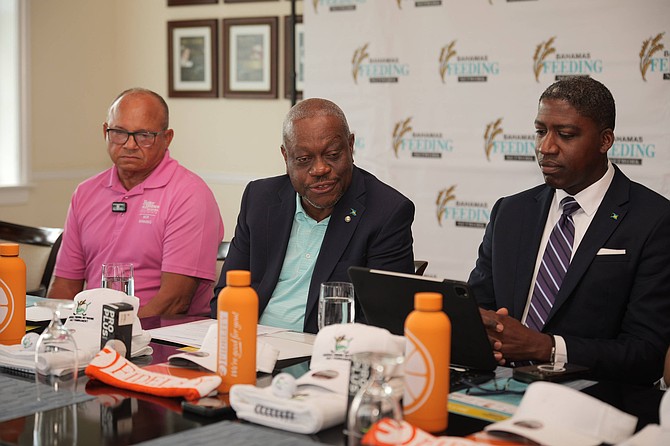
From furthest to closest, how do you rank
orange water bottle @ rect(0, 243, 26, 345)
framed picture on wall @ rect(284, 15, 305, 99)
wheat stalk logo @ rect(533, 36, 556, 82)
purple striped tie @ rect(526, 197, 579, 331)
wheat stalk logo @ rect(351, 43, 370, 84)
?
framed picture on wall @ rect(284, 15, 305, 99), wheat stalk logo @ rect(351, 43, 370, 84), wheat stalk logo @ rect(533, 36, 556, 82), purple striped tie @ rect(526, 197, 579, 331), orange water bottle @ rect(0, 243, 26, 345)

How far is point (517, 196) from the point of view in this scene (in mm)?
2916

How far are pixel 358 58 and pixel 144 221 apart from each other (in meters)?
2.03

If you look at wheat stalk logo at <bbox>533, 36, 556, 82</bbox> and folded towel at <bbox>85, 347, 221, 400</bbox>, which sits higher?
wheat stalk logo at <bbox>533, 36, 556, 82</bbox>

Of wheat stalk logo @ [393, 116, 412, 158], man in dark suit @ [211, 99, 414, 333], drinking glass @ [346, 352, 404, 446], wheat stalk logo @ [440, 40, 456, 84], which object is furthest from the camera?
wheat stalk logo @ [393, 116, 412, 158]

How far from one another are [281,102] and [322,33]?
756 mm

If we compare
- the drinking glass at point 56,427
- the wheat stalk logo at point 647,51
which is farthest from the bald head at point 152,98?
the wheat stalk logo at point 647,51

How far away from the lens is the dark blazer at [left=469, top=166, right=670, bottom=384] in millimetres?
2436

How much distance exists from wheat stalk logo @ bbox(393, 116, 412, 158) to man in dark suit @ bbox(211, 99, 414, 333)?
197 centimetres

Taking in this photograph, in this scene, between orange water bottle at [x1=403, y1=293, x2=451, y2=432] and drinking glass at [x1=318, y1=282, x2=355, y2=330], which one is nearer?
orange water bottle at [x1=403, y1=293, x2=451, y2=432]

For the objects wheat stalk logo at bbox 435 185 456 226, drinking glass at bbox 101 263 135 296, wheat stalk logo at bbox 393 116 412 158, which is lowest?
drinking glass at bbox 101 263 135 296

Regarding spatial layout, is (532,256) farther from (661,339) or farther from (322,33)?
(322,33)

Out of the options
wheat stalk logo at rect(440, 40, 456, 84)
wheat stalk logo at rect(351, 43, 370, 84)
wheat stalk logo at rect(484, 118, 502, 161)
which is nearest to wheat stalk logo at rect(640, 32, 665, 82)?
wheat stalk logo at rect(484, 118, 502, 161)

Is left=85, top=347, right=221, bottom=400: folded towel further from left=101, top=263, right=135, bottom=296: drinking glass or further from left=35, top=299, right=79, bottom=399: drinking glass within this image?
left=101, top=263, right=135, bottom=296: drinking glass

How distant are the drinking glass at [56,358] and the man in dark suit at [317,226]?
3.11 ft
